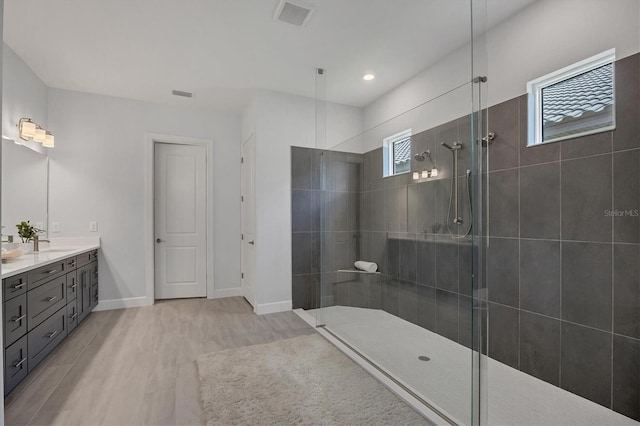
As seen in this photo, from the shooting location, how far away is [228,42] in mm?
2812

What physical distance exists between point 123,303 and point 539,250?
4.54 metres

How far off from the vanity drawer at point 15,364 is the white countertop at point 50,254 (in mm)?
484

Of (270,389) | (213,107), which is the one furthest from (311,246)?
(213,107)

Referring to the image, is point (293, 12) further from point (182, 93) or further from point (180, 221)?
point (180, 221)

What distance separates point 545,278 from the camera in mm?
2166

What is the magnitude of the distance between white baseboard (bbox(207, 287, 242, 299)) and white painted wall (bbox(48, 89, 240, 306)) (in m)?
0.45

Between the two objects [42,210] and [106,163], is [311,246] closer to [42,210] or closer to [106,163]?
[106,163]

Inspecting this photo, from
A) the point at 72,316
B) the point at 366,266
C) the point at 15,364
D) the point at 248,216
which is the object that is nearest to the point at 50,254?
the point at 72,316

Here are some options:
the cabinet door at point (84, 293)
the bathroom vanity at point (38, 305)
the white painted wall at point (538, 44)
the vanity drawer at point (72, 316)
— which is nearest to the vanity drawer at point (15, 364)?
the bathroom vanity at point (38, 305)

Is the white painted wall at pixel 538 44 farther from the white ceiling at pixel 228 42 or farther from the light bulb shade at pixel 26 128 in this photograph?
the light bulb shade at pixel 26 128

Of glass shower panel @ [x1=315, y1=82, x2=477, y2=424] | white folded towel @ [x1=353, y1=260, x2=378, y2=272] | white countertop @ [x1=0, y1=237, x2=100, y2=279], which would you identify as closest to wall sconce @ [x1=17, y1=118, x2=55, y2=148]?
white countertop @ [x1=0, y1=237, x2=100, y2=279]

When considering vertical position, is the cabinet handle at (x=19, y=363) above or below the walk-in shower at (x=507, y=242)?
below

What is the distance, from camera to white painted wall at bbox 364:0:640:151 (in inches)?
72.2

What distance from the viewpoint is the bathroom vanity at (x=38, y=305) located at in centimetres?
198
